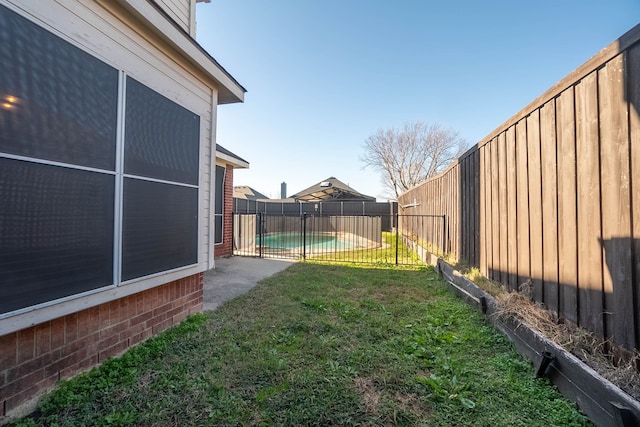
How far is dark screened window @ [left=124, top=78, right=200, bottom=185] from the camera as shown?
7.49 ft

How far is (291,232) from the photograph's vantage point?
16.5 m

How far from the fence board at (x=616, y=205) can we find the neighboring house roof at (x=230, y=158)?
646cm

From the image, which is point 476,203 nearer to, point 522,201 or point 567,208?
point 522,201

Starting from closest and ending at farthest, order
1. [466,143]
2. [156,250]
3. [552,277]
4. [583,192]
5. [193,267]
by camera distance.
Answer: [583,192] < [552,277] < [156,250] < [193,267] < [466,143]

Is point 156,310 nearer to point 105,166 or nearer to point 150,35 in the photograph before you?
point 105,166

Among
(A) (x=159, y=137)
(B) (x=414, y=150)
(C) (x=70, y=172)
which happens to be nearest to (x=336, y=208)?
(B) (x=414, y=150)

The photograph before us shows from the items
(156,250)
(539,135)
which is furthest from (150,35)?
(539,135)

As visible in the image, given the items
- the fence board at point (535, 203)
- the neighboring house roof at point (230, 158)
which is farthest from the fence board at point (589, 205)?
the neighboring house roof at point (230, 158)

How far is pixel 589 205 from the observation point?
1938 mm

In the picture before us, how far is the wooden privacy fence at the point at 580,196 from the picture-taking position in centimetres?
162

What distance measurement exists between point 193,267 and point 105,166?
1.43 metres

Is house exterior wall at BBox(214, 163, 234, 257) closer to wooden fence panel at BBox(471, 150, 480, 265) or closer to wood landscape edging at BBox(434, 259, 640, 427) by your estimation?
wooden fence panel at BBox(471, 150, 480, 265)

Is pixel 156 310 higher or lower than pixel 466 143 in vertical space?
lower

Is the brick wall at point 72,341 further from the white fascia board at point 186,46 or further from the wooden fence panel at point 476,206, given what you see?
the wooden fence panel at point 476,206
